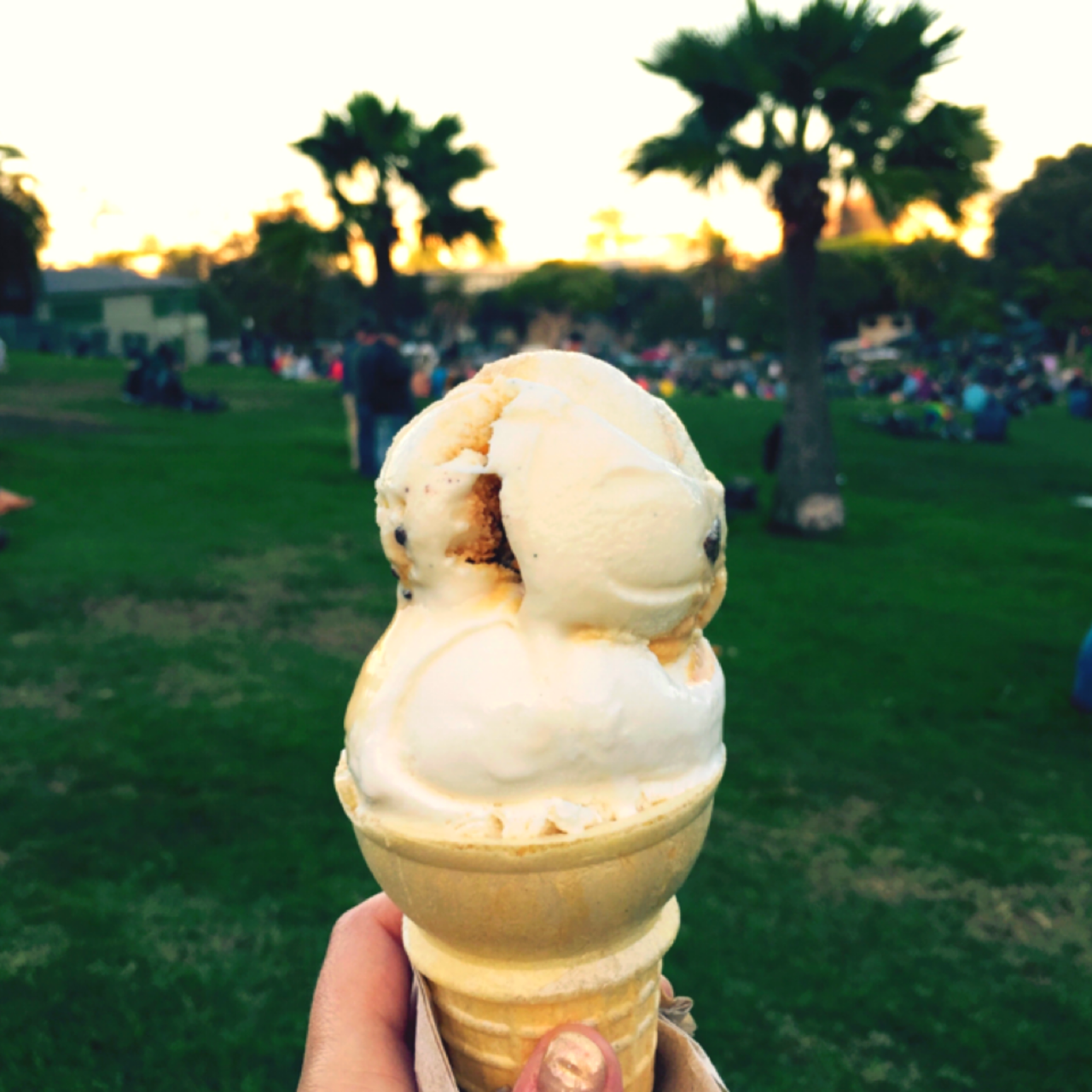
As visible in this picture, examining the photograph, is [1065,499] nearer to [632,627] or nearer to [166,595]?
[166,595]

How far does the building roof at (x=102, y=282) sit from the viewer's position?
4600 cm

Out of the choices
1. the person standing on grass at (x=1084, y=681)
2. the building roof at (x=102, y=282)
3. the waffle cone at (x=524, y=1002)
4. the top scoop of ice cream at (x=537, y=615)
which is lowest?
the person standing on grass at (x=1084, y=681)

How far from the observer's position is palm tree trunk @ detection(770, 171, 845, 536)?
1040 centimetres

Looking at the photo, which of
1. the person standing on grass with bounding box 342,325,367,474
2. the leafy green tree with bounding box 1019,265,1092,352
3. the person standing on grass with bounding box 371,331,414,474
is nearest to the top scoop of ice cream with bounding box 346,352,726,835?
the person standing on grass with bounding box 371,331,414,474

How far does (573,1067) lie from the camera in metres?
1.44

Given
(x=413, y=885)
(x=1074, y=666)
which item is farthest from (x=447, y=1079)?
(x=1074, y=666)

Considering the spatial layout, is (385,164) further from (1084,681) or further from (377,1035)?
(377,1035)

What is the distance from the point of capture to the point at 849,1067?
2.98 metres

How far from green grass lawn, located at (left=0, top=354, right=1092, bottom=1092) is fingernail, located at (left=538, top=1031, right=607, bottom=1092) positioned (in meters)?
1.72

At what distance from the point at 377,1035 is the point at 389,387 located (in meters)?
8.90

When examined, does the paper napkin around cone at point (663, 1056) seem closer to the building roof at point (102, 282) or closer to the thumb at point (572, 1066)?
the thumb at point (572, 1066)

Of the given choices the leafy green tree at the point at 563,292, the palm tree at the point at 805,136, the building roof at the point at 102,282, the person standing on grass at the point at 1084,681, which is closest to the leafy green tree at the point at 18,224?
the building roof at the point at 102,282

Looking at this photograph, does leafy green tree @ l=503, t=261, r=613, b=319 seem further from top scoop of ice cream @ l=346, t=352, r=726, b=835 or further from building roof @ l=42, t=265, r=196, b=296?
top scoop of ice cream @ l=346, t=352, r=726, b=835

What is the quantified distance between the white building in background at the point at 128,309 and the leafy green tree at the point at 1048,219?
37184 mm
